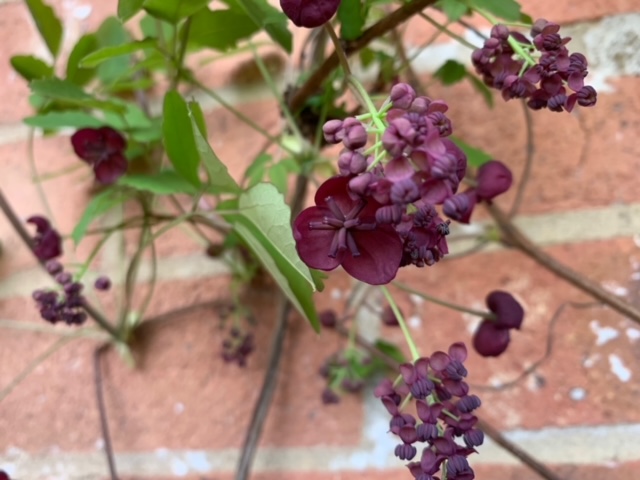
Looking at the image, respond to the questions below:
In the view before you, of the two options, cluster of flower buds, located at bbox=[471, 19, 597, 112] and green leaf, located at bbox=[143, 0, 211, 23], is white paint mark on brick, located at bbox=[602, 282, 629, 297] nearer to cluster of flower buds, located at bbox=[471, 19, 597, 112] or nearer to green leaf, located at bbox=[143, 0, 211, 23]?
cluster of flower buds, located at bbox=[471, 19, 597, 112]

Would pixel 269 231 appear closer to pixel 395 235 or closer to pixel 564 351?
pixel 395 235

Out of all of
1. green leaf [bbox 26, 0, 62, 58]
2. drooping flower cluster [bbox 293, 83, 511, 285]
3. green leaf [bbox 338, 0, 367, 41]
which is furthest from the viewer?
green leaf [bbox 26, 0, 62, 58]

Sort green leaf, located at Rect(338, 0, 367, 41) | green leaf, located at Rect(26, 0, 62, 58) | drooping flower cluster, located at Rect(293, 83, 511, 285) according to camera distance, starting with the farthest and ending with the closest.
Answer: green leaf, located at Rect(26, 0, 62, 58)
green leaf, located at Rect(338, 0, 367, 41)
drooping flower cluster, located at Rect(293, 83, 511, 285)

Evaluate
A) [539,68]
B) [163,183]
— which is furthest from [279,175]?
[539,68]

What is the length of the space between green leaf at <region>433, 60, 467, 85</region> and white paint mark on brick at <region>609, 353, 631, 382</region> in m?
0.21

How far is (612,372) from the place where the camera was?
438mm

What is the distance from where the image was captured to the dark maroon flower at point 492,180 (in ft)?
1.19

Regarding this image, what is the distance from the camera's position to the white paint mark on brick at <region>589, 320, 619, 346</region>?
17.4 inches

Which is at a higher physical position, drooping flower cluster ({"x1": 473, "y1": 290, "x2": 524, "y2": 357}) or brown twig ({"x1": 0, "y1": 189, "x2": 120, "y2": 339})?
drooping flower cluster ({"x1": 473, "y1": 290, "x2": 524, "y2": 357})

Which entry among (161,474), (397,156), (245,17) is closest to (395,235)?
(397,156)

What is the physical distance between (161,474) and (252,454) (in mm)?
97

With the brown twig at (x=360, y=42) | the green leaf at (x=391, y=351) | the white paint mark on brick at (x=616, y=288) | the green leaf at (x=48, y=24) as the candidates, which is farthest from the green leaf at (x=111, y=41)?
the white paint mark on brick at (x=616, y=288)

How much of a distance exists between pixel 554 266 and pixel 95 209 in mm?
301

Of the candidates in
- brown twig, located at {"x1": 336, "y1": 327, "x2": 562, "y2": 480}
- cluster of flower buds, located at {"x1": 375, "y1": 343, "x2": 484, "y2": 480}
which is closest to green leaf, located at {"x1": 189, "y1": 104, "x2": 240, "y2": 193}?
cluster of flower buds, located at {"x1": 375, "y1": 343, "x2": 484, "y2": 480}
